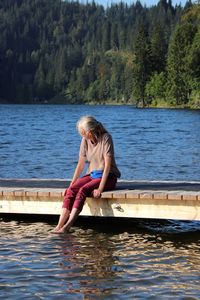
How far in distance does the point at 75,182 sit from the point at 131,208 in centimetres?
116

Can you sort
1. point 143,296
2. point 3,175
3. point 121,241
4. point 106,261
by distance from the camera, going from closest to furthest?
point 143,296 → point 106,261 → point 121,241 → point 3,175

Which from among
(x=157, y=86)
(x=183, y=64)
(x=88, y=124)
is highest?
(x=183, y=64)

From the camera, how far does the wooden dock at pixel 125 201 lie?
11.5 meters

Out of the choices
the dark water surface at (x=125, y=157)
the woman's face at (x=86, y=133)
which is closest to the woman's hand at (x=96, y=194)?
the woman's face at (x=86, y=133)

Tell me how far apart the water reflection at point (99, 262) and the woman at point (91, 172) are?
18.4 inches

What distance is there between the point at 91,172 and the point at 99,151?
0.48m

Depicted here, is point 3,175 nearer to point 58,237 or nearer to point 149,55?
point 58,237

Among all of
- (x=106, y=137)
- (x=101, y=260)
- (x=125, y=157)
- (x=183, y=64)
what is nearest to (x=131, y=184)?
(x=106, y=137)

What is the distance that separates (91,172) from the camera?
478 inches

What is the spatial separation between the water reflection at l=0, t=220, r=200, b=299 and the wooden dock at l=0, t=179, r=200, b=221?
17.0 inches

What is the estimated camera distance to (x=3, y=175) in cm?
2416

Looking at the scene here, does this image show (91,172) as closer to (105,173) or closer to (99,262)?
(105,173)

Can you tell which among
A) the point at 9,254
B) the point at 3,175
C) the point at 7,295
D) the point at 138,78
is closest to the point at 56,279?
the point at 7,295

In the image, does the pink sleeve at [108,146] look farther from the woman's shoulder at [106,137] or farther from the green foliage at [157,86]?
the green foliage at [157,86]
